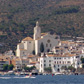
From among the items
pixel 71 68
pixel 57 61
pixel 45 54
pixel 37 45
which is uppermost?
pixel 37 45

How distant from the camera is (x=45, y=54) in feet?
527

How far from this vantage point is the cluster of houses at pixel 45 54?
158 metres

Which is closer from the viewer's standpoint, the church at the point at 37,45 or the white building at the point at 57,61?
the white building at the point at 57,61

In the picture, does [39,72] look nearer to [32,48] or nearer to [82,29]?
[32,48]

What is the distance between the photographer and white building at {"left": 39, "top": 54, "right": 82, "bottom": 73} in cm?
15662

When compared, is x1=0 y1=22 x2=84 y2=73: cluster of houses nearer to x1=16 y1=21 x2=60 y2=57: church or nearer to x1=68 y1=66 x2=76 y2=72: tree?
x1=16 y1=21 x2=60 y2=57: church

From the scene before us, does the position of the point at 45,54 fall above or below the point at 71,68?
above

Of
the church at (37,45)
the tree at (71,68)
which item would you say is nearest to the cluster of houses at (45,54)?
the church at (37,45)

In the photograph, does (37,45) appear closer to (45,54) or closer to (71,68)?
(45,54)

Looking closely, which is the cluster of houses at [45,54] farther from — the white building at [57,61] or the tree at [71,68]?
the tree at [71,68]

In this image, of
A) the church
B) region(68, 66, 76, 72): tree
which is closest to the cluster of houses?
the church

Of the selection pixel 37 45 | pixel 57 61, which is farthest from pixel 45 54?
pixel 37 45

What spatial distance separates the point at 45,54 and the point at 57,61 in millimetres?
3306

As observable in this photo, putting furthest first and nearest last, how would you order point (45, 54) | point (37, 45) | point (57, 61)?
1. point (37, 45)
2. point (45, 54)
3. point (57, 61)
